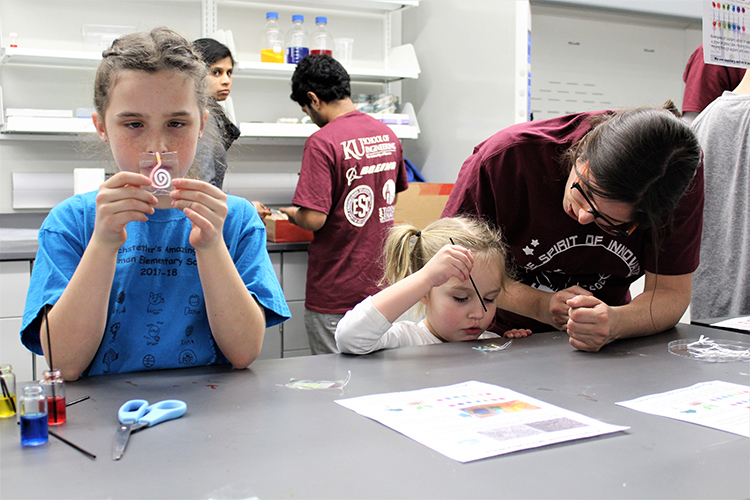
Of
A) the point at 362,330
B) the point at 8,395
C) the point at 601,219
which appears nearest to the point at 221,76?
the point at 362,330

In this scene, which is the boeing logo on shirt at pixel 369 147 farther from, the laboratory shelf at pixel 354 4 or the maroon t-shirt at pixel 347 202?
the laboratory shelf at pixel 354 4

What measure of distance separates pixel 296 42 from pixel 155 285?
2.50 metres

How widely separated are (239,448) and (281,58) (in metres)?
2.85

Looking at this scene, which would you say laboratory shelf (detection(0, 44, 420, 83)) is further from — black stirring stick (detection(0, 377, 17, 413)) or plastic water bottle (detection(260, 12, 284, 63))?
black stirring stick (detection(0, 377, 17, 413))

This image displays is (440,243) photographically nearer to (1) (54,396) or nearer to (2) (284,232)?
(1) (54,396)

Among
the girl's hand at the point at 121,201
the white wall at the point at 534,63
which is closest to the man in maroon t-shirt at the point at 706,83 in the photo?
the white wall at the point at 534,63

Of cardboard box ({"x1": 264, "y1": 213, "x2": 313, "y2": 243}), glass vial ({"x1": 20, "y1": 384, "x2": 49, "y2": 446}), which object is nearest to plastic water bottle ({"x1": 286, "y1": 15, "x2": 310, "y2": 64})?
cardboard box ({"x1": 264, "y1": 213, "x2": 313, "y2": 243})

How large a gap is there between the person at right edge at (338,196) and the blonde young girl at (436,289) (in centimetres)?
97

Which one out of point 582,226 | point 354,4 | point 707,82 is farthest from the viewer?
point 354,4

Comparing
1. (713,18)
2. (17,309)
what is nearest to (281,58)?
(17,309)

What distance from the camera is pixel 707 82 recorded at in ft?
7.45

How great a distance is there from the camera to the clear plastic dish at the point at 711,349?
3.90ft

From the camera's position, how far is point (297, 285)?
9.62 feet

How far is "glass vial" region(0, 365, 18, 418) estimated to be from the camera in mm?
808
